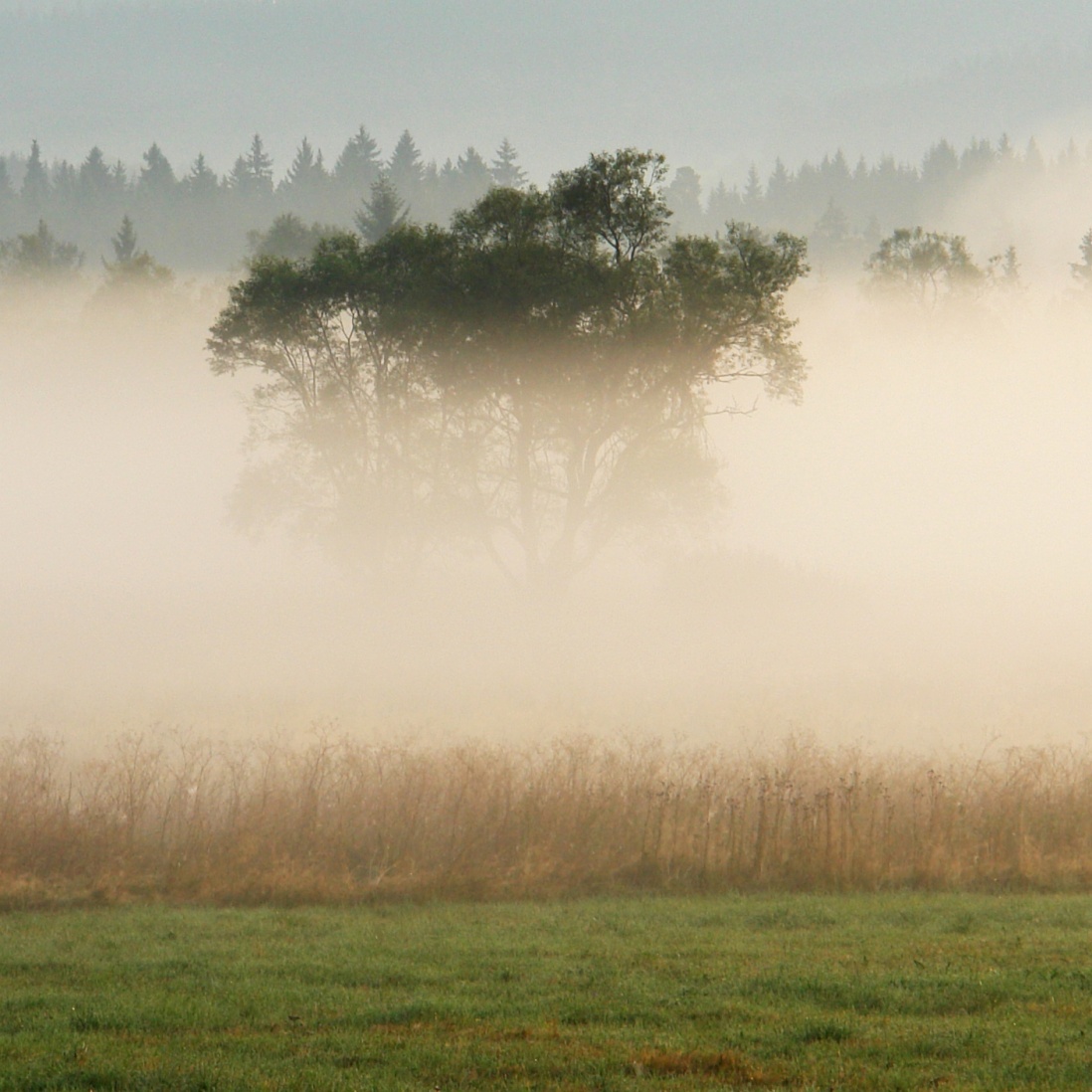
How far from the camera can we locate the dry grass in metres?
14.6

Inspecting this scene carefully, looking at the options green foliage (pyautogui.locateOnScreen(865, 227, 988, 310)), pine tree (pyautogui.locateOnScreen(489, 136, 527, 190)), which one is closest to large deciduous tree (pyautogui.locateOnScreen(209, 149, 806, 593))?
green foliage (pyautogui.locateOnScreen(865, 227, 988, 310))

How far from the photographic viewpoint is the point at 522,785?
58.0 ft

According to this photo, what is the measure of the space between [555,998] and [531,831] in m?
6.43

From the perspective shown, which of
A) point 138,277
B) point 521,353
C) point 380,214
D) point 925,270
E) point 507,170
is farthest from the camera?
point 507,170

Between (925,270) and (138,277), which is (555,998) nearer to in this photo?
(925,270)

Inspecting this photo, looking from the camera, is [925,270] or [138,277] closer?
[925,270]

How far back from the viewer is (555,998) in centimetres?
952

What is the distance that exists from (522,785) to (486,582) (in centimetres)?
3091

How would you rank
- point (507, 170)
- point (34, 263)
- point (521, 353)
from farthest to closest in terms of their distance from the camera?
point (507, 170)
point (34, 263)
point (521, 353)

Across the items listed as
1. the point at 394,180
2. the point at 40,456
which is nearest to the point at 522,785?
the point at 40,456

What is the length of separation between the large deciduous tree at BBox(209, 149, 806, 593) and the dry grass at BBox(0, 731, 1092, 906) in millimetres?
18767

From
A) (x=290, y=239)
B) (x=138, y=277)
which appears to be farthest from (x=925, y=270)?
(x=138, y=277)

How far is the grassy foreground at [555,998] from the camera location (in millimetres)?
7836

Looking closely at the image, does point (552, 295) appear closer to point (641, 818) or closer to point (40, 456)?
point (641, 818)
